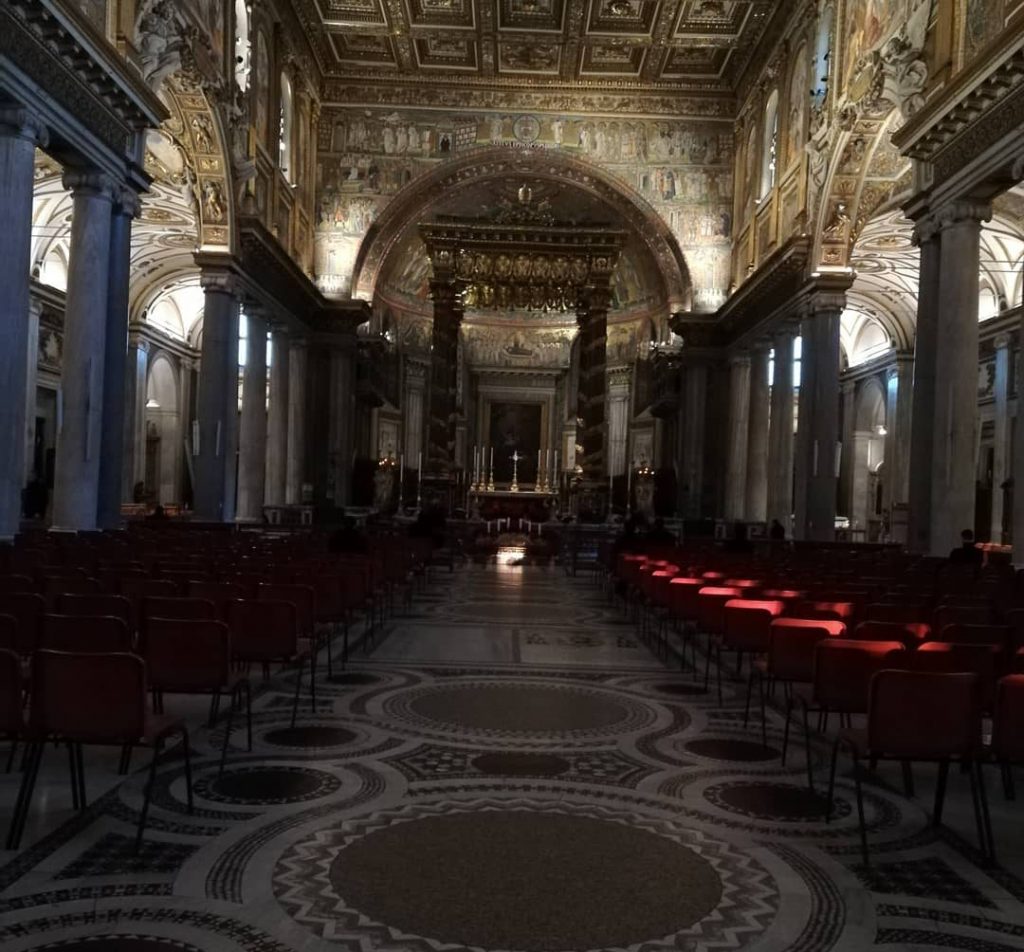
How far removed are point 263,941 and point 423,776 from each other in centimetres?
248

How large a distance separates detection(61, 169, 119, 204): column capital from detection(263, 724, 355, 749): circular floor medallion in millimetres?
12174

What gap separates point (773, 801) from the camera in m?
6.10

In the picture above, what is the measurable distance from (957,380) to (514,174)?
2114 cm

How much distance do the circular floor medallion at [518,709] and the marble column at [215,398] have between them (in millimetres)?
16054

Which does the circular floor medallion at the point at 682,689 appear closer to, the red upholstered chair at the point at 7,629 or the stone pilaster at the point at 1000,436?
the red upholstered chair at the point at 7,629

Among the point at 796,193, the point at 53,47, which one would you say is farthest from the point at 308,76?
the point at 53,47

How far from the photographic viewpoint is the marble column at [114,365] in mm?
17766

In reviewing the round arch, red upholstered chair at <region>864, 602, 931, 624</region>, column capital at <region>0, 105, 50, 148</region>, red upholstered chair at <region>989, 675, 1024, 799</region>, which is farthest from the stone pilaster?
red upholstered chair at <region>989, 675, 1024, 799</region>

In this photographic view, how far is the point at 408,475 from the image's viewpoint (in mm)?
42312

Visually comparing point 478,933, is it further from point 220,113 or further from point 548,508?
point 548,508

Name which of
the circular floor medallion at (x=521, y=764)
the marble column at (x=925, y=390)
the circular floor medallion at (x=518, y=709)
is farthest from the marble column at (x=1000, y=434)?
the circular floor medallion at (x=521, y=764)

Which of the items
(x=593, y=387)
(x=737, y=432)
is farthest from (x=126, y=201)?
(x=737, y=432)

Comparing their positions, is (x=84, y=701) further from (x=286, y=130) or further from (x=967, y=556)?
(x=286, y=130)

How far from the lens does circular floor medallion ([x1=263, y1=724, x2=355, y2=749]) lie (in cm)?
714
